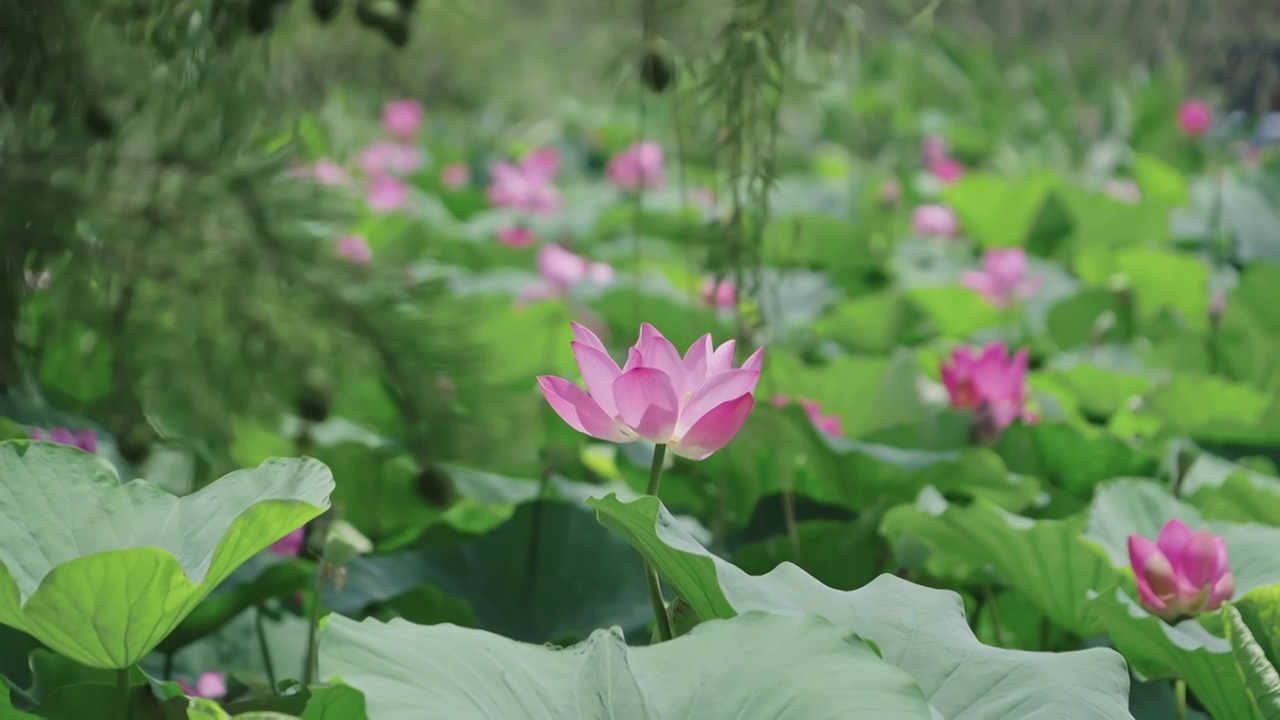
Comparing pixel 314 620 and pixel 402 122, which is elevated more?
pixel 314 620

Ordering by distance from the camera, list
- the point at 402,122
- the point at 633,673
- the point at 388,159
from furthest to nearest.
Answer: the point at 402,122 < the point at 388,159 < the point at 633,673

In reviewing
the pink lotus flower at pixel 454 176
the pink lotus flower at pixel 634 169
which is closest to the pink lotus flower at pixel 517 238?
the pink lotus flower at pixel 634 169

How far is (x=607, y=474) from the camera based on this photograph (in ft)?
5.39

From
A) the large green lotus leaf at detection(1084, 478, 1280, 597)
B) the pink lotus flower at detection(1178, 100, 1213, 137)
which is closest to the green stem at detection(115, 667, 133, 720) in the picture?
the large green lotus leaf at detection(1084, 478, 1280, 597)

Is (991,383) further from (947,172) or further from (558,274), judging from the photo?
(947,172)

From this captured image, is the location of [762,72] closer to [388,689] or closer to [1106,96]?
[388,689]

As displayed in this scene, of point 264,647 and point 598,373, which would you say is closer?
point 598,373

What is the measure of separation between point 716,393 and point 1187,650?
0.36 meters

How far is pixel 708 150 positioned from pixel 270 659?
640 millimetres

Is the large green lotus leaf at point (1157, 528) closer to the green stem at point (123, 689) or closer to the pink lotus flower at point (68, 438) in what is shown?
the green stem at point (123, 689)

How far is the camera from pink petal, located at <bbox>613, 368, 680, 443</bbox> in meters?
0.74

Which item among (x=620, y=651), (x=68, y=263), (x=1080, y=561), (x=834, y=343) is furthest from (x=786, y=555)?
(x=834, y=343)

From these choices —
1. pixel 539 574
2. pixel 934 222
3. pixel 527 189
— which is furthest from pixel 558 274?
pixel 934 222

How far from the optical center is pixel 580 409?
76 cm
